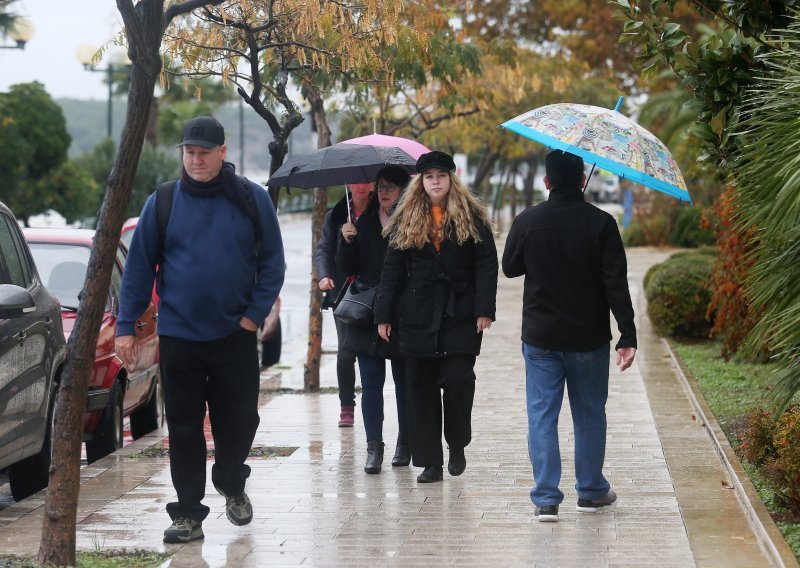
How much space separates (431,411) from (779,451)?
2.02 m

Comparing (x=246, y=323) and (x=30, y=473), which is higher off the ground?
(x=246, y=323)

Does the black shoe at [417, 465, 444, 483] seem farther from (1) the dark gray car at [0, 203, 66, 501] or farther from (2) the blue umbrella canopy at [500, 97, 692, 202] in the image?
(1) the dark gray car at [0, 203, 66, 501]

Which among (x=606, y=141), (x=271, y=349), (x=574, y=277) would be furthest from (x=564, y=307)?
(x=271, y=349)

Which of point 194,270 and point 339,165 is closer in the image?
point 194,270

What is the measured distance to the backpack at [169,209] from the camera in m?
6.43

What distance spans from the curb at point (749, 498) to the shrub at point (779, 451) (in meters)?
0.11

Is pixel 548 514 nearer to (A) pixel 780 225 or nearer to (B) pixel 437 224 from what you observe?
(B) pixel 437 224

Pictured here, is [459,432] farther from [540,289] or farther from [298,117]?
[298,117]

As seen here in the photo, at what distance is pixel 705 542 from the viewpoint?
20.9ft

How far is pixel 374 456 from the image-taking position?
8273 millimetres

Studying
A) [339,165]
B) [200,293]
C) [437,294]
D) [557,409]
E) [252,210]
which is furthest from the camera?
[339,165]

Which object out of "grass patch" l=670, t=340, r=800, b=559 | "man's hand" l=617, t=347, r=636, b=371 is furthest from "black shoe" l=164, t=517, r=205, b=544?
"grass patch" l=670, t=340, r=800, b=559

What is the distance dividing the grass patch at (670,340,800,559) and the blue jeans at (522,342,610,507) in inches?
34.6

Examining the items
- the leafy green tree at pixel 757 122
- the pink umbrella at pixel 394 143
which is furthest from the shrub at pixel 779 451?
the pink umbrella at pixel 394 143
